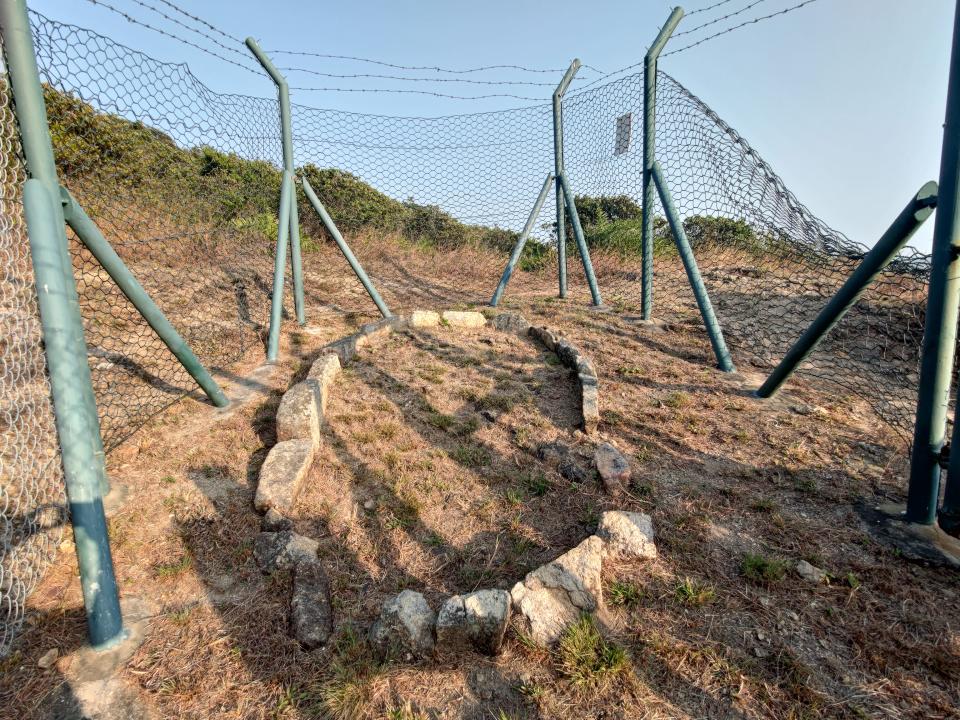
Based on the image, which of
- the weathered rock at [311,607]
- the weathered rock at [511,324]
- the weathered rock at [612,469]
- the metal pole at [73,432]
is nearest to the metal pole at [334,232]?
the weathered rock at [511,324]

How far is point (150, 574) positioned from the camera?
217 centimetres

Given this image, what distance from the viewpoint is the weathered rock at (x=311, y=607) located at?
1.87 meters

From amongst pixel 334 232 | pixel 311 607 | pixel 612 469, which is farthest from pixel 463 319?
pixel 311 607

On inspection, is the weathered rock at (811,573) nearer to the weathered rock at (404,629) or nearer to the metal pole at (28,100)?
the weathered rock at (404,629)

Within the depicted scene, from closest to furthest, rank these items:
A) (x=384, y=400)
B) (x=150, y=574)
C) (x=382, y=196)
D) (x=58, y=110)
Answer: (x=150, y=574) → (x=58, y=110) → (x=384, y=400) → (x=382, y=196)

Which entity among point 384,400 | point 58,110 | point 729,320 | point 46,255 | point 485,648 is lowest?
point 485,648

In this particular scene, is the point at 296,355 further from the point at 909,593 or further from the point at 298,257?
the point at 909,593

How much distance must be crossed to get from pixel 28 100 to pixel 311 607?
7.44 ft

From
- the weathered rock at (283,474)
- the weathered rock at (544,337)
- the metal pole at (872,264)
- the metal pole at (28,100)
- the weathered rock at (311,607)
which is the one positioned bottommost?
the weathered rock at (311,607)

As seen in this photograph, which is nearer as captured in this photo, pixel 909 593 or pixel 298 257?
pixel 909 593

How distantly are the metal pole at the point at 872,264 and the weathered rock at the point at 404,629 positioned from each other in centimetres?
272

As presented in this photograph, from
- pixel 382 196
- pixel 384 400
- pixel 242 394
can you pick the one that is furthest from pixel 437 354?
pixel 382 196

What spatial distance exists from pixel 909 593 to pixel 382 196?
24.6ft

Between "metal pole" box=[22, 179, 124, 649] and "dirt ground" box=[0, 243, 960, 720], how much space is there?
19 cm
